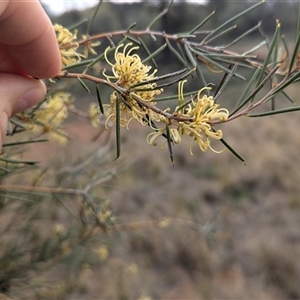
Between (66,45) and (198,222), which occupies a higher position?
(66,45)

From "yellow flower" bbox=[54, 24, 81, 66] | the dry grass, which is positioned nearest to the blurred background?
the dry grass

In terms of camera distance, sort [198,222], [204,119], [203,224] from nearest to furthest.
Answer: [204,119] → [198,222] → [203,224]

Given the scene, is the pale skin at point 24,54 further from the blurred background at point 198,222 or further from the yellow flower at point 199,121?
the blurred background at point 198,222

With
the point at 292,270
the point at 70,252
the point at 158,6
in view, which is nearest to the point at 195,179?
the point at 292,270

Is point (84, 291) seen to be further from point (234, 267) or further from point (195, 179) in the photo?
point (195, 179)

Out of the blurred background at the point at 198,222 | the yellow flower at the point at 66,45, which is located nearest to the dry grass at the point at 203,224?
the blurred background at the point at 198,222

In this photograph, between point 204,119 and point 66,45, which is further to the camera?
point 66,45

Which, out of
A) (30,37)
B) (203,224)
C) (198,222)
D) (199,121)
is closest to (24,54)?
(30,37)

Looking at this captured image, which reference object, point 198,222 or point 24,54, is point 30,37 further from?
point 198,222
